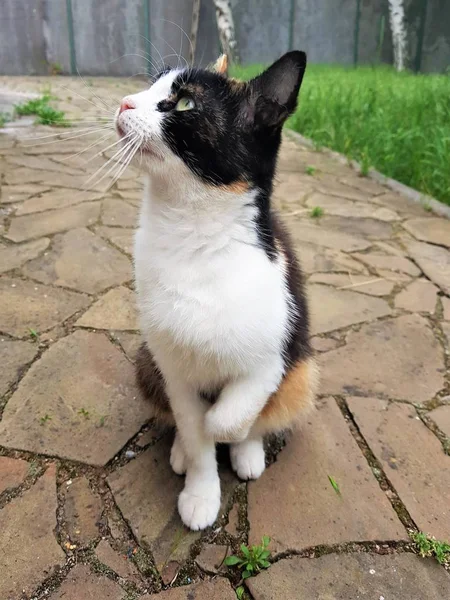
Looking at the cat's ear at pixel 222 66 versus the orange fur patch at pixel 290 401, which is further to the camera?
the orange fur patch at pixel 290 401

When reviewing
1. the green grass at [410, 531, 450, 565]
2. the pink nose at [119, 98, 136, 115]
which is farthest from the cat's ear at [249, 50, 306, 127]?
the green grass at [410, 531, 450, 565]

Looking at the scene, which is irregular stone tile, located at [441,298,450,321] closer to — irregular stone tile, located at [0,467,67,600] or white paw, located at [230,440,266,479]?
white paw, located at [230,440,266,479]

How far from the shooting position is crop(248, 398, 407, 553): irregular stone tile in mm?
1372

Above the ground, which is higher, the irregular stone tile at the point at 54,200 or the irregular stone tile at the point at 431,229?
the irregular stone tile at the point at 54,200

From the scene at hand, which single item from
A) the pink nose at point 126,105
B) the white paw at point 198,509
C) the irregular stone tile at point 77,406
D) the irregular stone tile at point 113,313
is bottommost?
the white paw at point 198,509

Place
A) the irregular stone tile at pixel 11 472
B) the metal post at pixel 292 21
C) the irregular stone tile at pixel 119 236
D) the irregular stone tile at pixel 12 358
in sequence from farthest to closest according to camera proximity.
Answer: the metal post at pixel 292 21, the irregular stone tile at pixel 119 236, the irregular stone tile at pixel 12 358, the irregular stone tile at pixel 11 472

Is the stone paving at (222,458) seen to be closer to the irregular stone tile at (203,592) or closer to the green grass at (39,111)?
the irregular stone tile at (203,592)

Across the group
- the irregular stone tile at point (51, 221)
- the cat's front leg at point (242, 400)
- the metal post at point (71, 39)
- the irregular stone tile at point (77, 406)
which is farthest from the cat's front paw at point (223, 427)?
the metal post at point (71, 39)

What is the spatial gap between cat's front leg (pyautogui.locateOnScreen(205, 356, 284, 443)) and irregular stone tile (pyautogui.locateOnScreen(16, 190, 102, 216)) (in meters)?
2.51

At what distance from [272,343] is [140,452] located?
68 centimetres

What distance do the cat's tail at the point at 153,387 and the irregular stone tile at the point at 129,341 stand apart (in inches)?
17.8

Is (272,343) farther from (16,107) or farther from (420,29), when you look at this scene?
(420,29)

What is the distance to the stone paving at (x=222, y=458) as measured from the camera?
1270 mm

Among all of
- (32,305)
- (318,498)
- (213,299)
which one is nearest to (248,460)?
(318,498)
